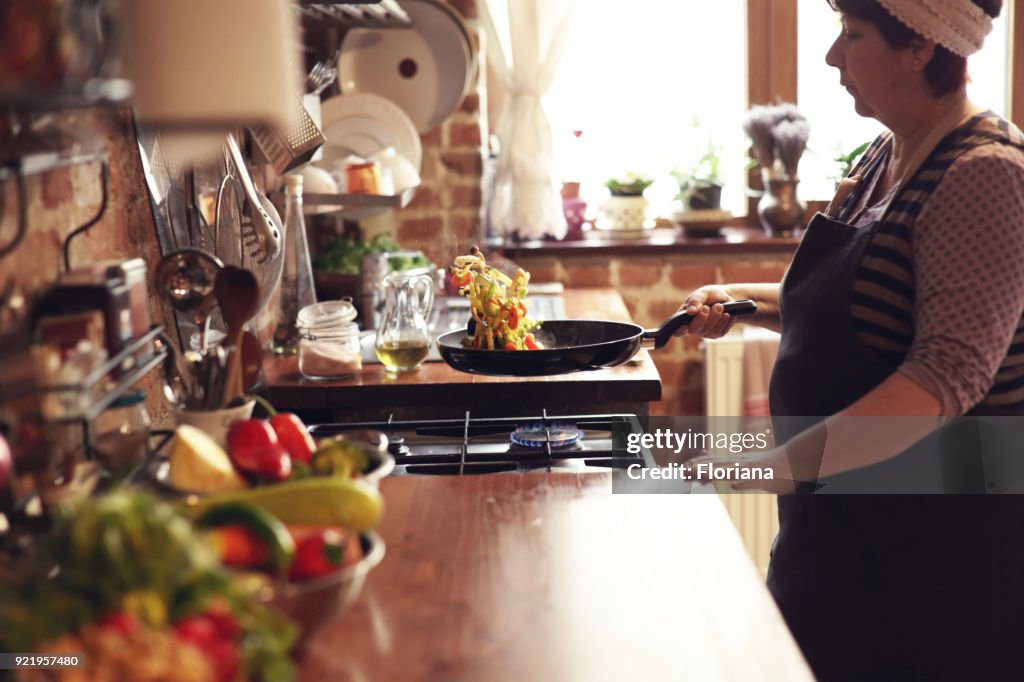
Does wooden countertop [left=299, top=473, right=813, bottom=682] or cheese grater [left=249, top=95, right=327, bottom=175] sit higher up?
cheese grater [left=249, top=95, right=327, bottom=175]

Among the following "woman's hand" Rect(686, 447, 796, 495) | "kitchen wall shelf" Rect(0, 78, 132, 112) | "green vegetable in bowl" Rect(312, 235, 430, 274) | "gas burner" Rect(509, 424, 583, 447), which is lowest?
"gas burner" Rect(509, 424, 583, 447)

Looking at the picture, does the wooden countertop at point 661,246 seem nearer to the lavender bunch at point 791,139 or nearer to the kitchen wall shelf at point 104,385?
the lavender bunch at point 791,139

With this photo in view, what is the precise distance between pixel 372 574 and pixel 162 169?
0.81 metres

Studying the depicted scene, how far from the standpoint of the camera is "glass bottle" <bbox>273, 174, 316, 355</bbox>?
228 cm

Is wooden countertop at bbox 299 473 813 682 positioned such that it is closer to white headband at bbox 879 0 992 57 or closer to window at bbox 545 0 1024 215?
white headband at bbox 879 0 992 57

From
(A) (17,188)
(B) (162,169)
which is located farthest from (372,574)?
(B) (162,169)

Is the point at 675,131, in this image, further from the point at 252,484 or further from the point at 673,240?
the point at 252,484

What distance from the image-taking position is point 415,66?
3062mm

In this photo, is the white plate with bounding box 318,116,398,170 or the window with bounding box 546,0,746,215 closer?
the white plate with bounding box 318,116,398,170

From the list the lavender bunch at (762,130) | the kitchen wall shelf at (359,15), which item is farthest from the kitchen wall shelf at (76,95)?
the lavender bunch at (762,130)

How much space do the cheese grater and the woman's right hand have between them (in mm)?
745

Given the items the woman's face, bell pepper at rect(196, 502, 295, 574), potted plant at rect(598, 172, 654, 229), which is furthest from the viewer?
potted plant at rect(598, 172, 654, 229)

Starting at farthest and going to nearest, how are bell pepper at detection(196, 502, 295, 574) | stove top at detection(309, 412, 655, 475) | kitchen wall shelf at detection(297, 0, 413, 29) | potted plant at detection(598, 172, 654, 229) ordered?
potted plant at detection(598, 172, 654, 229), kitchen wall shelf at detection(297, 0, 413, 29), stove top at detection(309, 412, 655, 475), bell pepper at detection(196, 502, 295, 574)

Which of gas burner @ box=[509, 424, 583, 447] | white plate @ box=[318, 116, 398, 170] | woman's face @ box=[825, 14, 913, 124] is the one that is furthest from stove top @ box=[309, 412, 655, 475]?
white plate @ box=[318, 116, 398, 170]
